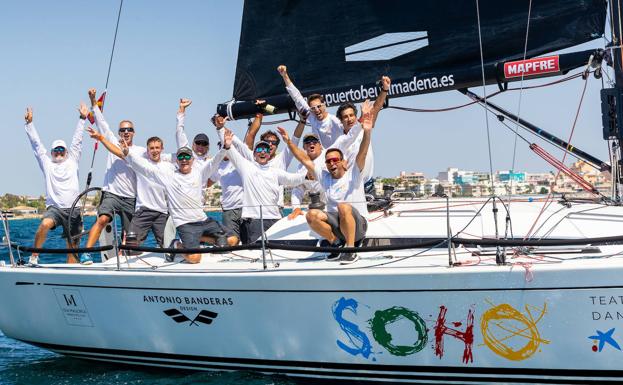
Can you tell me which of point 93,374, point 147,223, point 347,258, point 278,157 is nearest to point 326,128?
point 278,157

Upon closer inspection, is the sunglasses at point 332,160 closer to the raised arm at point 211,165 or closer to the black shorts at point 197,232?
the raised arm at point 211,165

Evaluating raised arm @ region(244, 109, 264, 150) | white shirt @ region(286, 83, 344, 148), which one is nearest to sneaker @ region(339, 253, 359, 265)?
white shirt @ region(286, 83, 344, 148)

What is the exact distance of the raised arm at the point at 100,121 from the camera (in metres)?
7.63

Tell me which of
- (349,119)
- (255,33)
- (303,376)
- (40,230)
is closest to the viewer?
(303,376)

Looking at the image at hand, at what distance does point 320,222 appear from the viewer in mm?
6078

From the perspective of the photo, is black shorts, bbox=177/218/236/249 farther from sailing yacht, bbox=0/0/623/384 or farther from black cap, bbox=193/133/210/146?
black cap, bbox=193/133/210/146

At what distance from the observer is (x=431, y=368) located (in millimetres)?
5648

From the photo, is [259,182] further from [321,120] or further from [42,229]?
[42,229]

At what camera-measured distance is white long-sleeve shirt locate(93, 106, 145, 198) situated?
7609 mm

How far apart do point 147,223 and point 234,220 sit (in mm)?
820

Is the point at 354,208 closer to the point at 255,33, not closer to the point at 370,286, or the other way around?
the point at 370,286

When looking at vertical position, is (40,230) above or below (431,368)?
above

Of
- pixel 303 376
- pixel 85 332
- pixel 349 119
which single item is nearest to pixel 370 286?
pixel 303 376

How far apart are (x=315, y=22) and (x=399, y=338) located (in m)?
3.75
